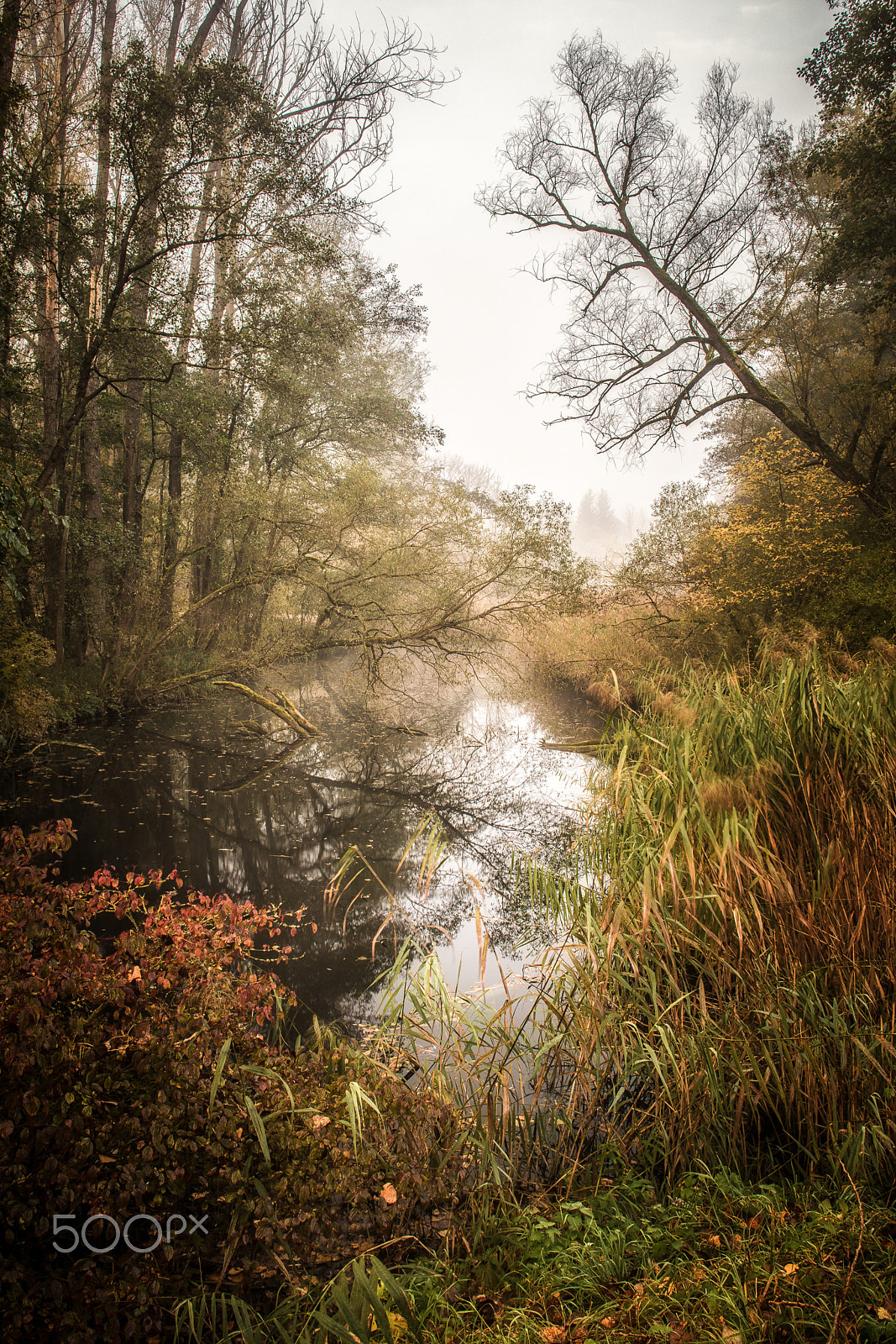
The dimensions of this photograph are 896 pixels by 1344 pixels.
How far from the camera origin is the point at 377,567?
10453 millimetres

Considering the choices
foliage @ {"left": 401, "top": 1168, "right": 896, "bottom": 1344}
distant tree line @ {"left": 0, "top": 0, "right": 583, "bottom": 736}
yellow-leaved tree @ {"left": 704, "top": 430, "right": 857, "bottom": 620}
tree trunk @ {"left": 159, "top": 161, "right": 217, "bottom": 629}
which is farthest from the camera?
yellow-leaved tree @ {"left": 704, "top": 430, "right": 857, "bottom": 620}

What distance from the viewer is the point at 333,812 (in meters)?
7.16

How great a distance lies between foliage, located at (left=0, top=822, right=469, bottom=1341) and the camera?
5.02ft

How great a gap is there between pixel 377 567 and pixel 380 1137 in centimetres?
905

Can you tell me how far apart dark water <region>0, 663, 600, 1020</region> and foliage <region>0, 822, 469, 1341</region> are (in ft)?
4.70

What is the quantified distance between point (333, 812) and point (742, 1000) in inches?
205

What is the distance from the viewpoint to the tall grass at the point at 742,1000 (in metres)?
2.15

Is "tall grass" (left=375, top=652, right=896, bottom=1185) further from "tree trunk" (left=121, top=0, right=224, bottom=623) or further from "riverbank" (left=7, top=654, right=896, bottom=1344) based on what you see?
"tree trunk" (left=121, top=0, right=224, bottom=623)

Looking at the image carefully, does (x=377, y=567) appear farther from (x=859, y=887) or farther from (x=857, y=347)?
Result: (x=857, y=347)

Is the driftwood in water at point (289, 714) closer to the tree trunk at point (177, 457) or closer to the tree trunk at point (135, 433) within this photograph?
the tree trunk at point (177, 457)

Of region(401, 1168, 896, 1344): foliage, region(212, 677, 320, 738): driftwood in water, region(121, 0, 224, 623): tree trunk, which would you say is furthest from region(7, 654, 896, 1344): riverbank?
region(121, 0, 224, 623): tree trunk

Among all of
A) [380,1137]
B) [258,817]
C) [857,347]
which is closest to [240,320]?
[258,817]

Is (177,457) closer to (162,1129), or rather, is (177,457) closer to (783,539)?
(783,539)

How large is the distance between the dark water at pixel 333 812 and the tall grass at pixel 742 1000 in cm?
117
